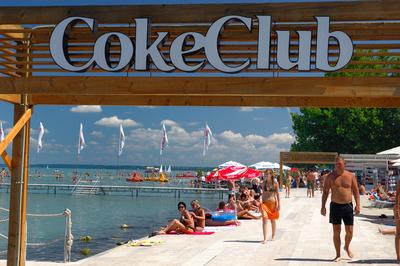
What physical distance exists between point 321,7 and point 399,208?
376cm

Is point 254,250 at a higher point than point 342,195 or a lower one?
lower

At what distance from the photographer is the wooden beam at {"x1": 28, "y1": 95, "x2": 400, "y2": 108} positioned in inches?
357

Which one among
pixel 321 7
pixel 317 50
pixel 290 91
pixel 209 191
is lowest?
pixel 209 191

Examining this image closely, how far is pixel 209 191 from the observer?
54.3 metres

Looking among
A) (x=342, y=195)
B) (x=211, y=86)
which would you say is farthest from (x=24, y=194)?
(x=342, y=195)

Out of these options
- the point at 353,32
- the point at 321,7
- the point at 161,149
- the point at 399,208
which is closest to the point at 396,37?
the point at 353,32

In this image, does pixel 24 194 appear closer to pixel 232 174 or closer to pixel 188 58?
pixel 188 58

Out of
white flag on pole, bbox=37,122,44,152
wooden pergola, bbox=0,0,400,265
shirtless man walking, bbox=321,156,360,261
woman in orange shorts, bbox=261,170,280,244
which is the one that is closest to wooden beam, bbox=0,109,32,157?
wooden pergola, bbox=0,0,400,265

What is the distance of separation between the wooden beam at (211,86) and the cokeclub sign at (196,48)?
167 mm

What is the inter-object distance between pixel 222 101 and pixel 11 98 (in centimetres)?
339

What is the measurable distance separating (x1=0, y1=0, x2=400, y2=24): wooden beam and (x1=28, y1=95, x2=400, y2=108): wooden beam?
142 centimetres

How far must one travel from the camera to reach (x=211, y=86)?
25.5ft

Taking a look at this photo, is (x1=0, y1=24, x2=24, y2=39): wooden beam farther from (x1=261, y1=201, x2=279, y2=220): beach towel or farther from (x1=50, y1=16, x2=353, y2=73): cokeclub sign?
(x1=261, y1=201, x2=279, y2=220): beach towel

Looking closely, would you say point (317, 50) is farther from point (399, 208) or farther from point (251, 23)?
point (399, 208)
